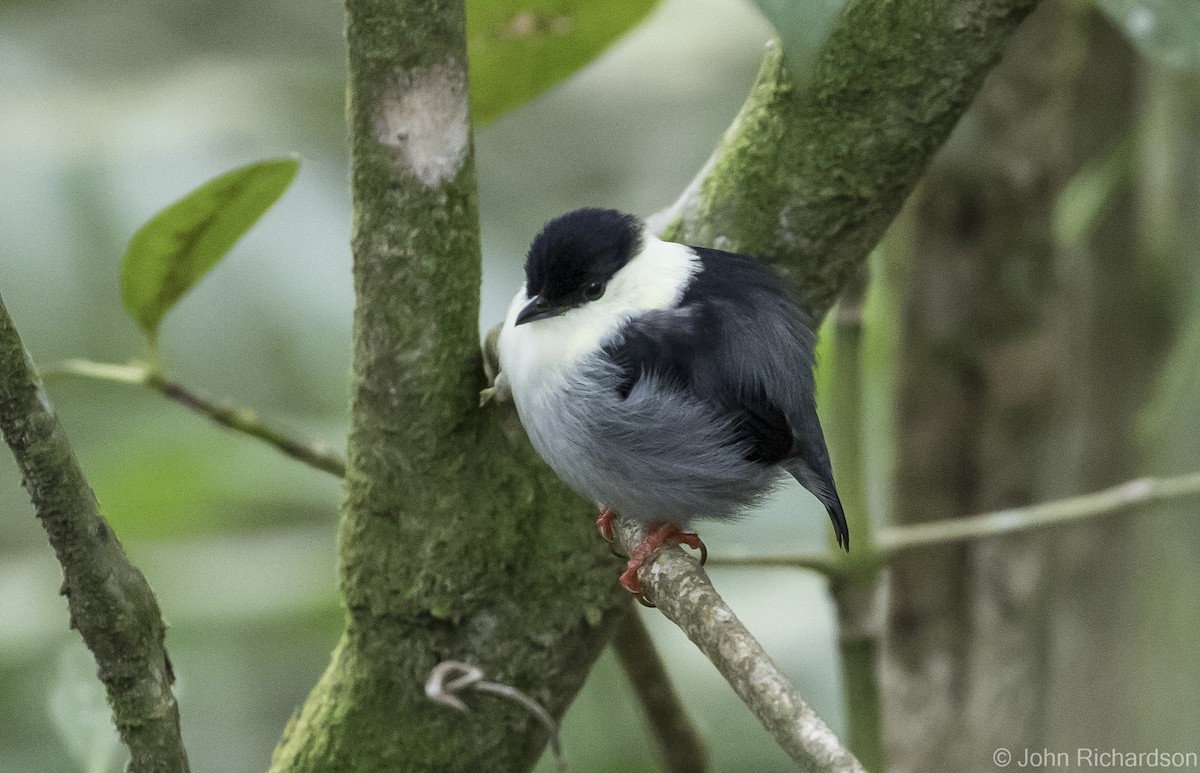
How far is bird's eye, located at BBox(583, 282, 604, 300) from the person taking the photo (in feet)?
6.28

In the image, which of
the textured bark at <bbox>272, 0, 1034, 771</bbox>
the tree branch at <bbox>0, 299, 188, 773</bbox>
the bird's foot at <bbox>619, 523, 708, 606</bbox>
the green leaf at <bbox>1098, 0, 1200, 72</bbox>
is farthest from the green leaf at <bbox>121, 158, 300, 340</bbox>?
the green leaf at <bbox>1098, 0, 1200, 72</bbox>

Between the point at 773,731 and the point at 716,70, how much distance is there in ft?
14.6

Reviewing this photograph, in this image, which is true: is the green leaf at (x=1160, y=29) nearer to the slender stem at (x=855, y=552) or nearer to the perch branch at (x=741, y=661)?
the slender stem at (x=855, y=552)

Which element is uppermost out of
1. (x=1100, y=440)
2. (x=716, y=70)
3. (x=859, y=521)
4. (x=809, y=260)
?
(x=716, y=70)

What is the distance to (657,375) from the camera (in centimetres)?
177

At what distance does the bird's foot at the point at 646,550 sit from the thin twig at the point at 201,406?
1.61ft

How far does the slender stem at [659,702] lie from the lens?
84.3 inches

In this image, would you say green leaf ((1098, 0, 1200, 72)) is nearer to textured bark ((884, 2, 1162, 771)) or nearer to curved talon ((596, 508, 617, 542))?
curved talon ((596, 508, 617, 542))

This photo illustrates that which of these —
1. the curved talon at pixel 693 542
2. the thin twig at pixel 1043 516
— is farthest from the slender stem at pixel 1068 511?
the curved talon at pixel 693 542

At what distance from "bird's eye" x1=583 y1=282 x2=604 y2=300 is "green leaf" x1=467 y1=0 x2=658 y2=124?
13.8 inches

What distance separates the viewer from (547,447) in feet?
5.55

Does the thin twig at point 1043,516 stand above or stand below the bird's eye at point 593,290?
below

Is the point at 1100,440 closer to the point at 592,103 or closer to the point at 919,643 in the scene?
the point at 919,643

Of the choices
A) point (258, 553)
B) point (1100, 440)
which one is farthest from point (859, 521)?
point (258, 553)
